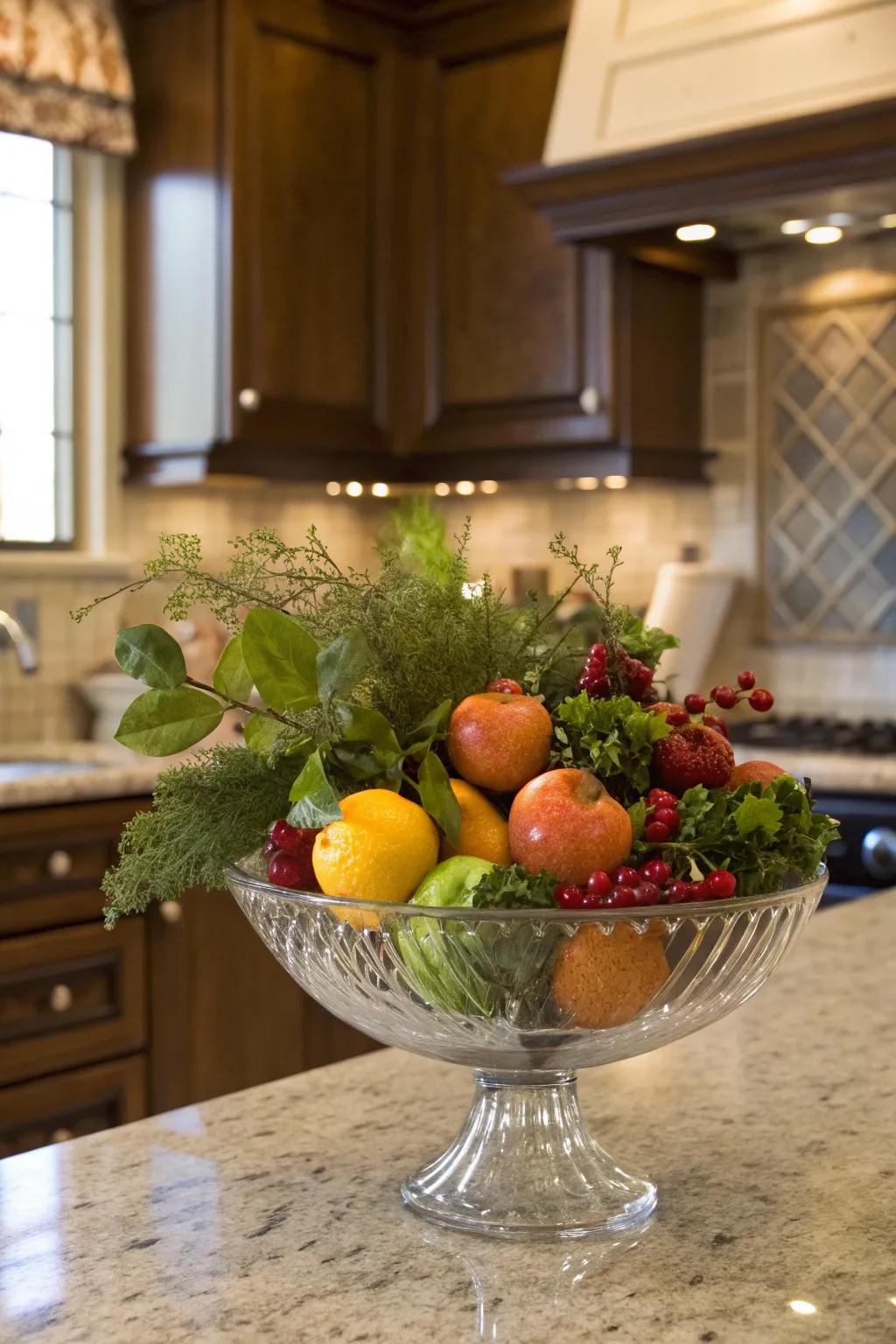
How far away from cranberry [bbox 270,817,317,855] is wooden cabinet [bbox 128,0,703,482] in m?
2.67

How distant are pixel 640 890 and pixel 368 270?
3.12m

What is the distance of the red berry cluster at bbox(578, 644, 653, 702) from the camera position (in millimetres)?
801

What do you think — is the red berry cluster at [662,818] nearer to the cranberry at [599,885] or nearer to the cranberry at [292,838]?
the cranberry at [599,885]

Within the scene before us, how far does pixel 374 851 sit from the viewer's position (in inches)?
28.0

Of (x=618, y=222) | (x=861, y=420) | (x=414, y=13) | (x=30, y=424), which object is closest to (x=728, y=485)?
(x=861, y=420)

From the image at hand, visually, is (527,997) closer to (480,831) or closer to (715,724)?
(480,831)

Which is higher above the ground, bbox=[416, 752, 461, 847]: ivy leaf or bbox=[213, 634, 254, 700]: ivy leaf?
bbox=[213, 634, 254, 700]: ivy leaf

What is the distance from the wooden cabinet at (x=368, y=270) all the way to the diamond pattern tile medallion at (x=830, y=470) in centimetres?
19

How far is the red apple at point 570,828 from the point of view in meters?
0.69

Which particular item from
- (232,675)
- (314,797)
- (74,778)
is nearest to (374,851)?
(314,797)

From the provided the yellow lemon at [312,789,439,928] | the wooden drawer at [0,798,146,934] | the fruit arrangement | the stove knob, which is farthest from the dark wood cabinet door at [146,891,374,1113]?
the yellow lemon at [312,789,439,928]

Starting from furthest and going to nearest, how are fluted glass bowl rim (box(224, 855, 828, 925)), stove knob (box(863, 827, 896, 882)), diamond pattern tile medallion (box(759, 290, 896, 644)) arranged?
diamond pattern tile medallion (box(759, 290, 896, 644)) → stove knob (box(863, 827, 896, 882)) → fluted glass bowl rim (box(224, 855, 828, 925))

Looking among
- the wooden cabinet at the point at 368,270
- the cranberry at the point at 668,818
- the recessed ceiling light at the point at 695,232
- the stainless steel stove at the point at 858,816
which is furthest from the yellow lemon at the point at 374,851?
the wooden cabinet at the point at 368,270

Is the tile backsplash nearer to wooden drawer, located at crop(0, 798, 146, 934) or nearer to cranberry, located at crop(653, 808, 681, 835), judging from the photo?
wooden drawer, located at crop(0, 798, 146, 934)
